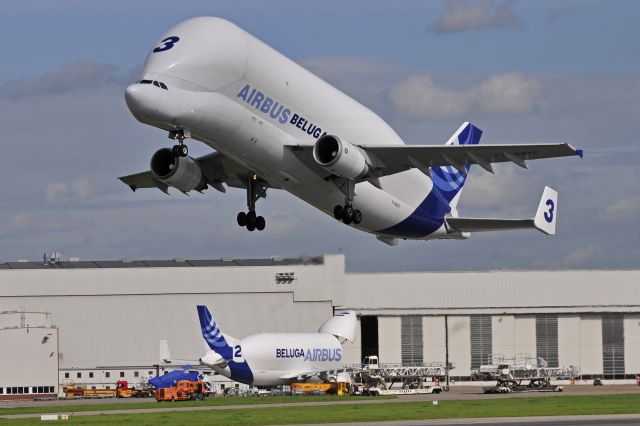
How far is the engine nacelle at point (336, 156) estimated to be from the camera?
5181 centimetres

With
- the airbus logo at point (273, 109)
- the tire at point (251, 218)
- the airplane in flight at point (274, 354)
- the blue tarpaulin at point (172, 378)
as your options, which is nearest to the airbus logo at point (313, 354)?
the airplane in flight at point (274, 354)

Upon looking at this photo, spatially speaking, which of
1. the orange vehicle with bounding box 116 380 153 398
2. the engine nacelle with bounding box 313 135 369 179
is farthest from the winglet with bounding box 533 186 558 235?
the orange vehicle with bounding box 116 380 153 398

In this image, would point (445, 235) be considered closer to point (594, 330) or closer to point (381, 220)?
point (381, 220)

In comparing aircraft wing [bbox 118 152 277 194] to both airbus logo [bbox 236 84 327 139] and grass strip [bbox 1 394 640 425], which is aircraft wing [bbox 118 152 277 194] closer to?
airbus logo [bbox 236 84 327 139]

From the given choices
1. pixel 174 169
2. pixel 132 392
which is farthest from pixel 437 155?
pixel 132 392

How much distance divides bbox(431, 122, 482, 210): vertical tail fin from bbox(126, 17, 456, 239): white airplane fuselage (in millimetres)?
8695

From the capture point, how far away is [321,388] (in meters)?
102

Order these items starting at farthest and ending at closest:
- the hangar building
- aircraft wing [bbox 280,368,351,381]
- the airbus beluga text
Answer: the hangar building < aircraft wing [bbox 280,368,351,381] < the airbus beluga text

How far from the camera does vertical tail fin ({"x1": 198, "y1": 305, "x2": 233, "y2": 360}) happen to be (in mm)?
100562

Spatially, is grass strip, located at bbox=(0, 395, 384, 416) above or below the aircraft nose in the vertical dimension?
below

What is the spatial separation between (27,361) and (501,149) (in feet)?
233

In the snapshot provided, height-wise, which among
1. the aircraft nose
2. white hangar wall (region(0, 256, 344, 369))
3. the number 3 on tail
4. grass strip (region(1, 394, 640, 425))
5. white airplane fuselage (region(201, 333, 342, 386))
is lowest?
grass strip (region(1, 394, 640, 425))

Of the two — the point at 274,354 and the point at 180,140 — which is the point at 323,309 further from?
the point at 180,140

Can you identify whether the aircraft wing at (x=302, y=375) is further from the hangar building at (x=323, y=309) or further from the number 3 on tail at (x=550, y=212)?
the number 3 on tail at (x=550, y=212)
